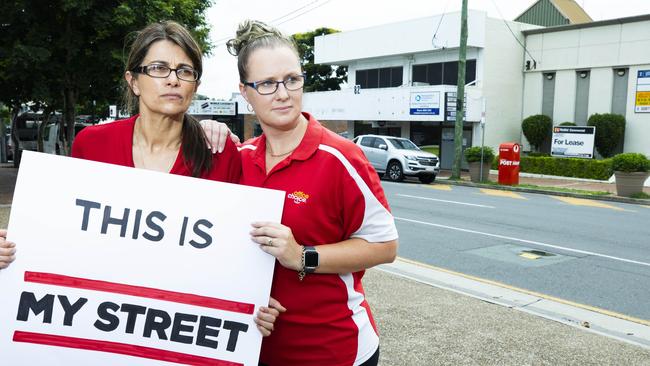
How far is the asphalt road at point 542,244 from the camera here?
719 cm

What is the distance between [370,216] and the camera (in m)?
2.12

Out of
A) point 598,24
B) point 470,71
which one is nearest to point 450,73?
point 470,71

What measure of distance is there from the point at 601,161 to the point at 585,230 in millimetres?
13379

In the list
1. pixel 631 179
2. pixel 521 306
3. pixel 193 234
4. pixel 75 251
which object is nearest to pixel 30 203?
pixel 75 251

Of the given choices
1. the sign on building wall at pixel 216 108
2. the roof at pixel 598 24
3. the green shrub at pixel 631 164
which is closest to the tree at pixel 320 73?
the sign on building wall at pixel 216 108

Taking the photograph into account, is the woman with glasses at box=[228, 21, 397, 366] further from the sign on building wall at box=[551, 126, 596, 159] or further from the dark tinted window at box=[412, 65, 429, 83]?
the dark tinted window at box=[412, 65, 429, 83]

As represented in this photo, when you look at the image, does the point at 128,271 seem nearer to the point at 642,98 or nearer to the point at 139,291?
the point at 139,291

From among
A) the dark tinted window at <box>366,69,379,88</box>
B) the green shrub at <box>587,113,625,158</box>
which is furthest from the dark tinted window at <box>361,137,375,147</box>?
the dark tinted window at <box>366,69,379,88</box>

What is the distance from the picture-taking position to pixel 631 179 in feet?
58.7

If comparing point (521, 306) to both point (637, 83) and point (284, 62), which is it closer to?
point (284, 62)

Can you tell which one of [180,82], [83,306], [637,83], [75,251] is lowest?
[83,306]

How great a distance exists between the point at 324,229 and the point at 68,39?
46.3 ft

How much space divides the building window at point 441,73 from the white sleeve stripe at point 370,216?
27298 millimetres

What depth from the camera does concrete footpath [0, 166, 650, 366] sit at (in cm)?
437
